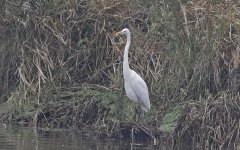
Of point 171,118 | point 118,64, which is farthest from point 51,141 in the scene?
point 118,64

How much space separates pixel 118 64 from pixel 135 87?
1393mm

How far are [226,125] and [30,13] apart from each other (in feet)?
16.5

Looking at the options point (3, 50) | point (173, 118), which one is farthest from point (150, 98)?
point (3, 50)

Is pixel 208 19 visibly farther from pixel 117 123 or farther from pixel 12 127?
pixel 12 127

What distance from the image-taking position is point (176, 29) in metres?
15.4

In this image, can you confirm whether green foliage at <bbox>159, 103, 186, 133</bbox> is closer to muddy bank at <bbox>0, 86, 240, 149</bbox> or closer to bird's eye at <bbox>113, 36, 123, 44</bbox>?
muddy bank at <bbox>0, 86, 240, 149</bbox>

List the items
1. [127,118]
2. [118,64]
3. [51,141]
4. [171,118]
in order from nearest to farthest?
1. [51,141]
2. [171,118]
3. [127,118]
4. [118,64]

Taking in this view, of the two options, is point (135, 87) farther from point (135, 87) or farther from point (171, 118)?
point (171, 118)

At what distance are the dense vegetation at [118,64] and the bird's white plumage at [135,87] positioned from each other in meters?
0.27

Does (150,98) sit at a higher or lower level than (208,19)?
lower

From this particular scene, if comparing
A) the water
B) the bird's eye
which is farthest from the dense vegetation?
the water

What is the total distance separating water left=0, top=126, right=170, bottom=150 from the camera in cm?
1236

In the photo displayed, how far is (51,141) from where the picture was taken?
1308 centimetres

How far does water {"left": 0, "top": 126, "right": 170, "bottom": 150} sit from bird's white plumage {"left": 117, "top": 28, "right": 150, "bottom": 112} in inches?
46.8
